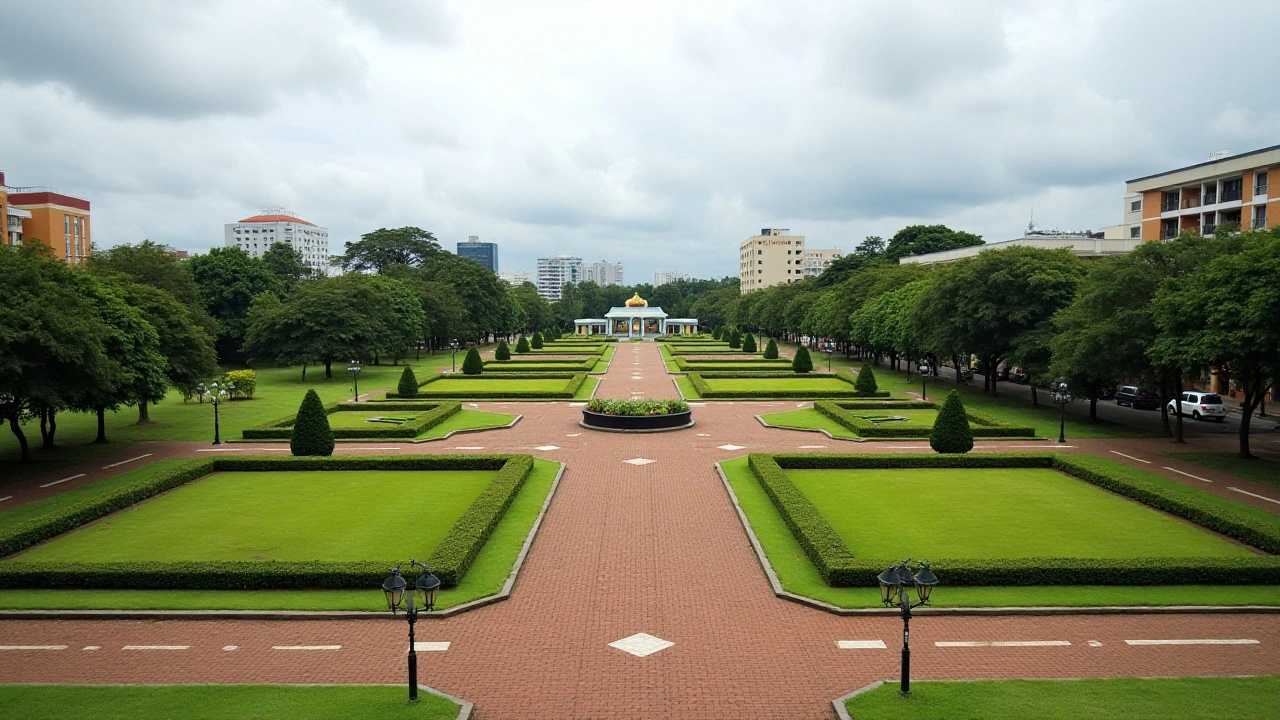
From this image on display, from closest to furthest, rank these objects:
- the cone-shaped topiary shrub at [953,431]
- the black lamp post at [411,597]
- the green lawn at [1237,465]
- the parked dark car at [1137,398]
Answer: the black lamp post at [411,597], the green lawn at [1237,465], the cone-shaped topiary shrub at [953,431], the parked dark car at [1137,398]

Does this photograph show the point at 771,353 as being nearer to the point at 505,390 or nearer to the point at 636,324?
the point at 505,390

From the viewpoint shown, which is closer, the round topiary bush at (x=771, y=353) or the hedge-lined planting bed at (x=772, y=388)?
the hedge-lined planting bed at (x=772, y=388)

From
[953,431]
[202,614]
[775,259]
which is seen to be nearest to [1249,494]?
[953,431]

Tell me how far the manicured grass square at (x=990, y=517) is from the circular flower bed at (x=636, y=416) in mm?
8416

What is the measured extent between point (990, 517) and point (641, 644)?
10815 mm

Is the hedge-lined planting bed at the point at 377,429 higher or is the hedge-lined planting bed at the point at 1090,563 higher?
the hedge-lined planting bed at the point at 377,429

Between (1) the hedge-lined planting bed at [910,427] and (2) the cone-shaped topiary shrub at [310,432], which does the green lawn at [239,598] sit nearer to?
(2) the cone-shaped topiary shrub at [310,432]

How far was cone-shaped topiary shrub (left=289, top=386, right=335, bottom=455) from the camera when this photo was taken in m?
25.7

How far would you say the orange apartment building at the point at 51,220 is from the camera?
227 feet

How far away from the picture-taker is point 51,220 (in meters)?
73.3

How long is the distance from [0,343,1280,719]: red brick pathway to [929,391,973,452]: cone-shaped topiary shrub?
1237 cm

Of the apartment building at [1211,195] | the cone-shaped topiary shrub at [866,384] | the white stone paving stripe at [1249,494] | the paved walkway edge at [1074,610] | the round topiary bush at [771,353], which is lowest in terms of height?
the paved walkway edge at [1074,610]

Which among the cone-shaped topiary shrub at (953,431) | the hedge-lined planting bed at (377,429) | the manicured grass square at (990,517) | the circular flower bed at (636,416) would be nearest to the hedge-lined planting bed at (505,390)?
the hedge-lined planting bed at (377,429)

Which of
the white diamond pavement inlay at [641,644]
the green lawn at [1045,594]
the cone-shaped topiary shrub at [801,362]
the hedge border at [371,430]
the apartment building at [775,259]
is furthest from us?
the apartment building at [775,259]
